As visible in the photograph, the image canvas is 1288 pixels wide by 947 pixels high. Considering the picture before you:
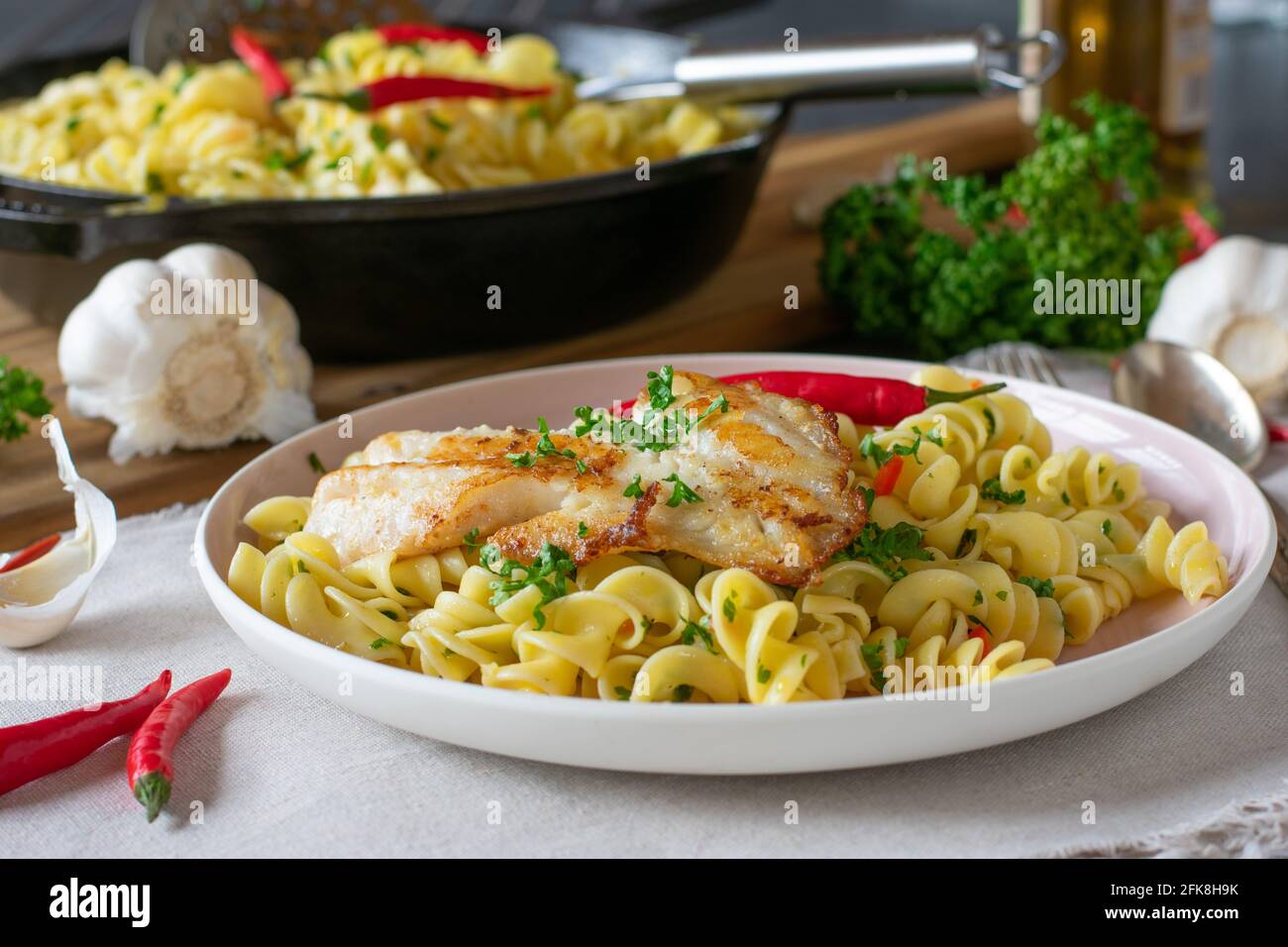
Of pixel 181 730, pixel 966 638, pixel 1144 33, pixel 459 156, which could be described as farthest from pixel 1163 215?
pixel 181 730

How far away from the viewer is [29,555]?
326 cm

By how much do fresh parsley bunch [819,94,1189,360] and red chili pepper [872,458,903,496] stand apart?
183 centimetres

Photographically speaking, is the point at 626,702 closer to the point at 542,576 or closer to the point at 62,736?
the point at 542,576

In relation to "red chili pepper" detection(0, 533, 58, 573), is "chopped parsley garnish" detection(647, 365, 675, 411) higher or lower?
higher

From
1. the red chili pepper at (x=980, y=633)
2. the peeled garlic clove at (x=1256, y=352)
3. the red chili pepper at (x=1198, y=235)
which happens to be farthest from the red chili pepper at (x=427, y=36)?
the red chili pepper at (x=980, y=633)

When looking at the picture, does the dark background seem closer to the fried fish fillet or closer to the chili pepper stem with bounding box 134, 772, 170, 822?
the fried fish fillet

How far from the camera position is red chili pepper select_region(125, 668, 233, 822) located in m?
2.40

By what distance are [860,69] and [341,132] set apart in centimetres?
175

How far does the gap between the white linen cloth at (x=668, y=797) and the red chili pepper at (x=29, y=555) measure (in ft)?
1.80

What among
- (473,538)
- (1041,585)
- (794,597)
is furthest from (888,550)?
(473,538)

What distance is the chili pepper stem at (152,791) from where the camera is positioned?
2379 millimetres

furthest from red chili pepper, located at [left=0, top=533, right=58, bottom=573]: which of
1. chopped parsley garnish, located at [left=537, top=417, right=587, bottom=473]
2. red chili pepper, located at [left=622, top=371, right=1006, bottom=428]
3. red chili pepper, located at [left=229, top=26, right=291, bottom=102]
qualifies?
red chili pepper, located at [left=229, top=26, right=291, bottom=102]

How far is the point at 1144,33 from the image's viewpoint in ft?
18.7

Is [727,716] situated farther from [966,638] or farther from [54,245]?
[54,245]
